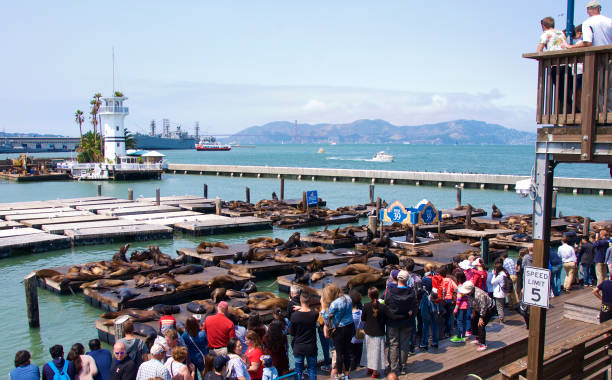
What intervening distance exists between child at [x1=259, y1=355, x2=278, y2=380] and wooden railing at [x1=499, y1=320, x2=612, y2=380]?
2.52 meters

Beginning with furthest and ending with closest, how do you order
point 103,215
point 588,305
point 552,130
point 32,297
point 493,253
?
point 103,215 < point 493,253 < point 32,297 < point 588,305 < point 552,130

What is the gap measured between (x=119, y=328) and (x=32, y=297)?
407cm

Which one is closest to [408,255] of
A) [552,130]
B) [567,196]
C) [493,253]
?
[493,253]

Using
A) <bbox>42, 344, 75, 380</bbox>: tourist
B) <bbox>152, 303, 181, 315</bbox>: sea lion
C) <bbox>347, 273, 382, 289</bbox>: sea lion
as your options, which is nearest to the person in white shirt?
<bbox>42, 344, 75, 380</bbox>: tourist

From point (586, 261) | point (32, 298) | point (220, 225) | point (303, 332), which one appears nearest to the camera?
point (303, 332)

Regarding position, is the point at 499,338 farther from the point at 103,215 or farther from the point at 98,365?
the point at 103,215

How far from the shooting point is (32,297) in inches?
432

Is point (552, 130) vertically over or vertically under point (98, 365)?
over

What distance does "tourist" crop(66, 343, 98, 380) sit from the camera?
602cm

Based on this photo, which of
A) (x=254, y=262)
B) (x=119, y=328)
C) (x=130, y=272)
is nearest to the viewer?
(x=119, y=328)

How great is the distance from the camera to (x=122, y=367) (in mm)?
5762

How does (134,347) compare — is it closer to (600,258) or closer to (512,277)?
(512,277)

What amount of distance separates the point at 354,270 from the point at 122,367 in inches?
349

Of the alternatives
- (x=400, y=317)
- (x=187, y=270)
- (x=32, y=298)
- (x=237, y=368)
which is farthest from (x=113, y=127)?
(x=237, y=368)
